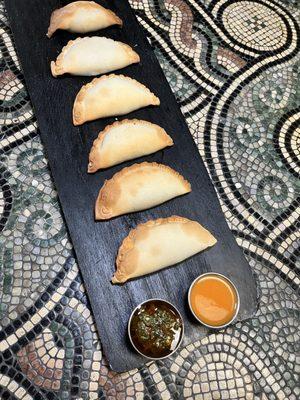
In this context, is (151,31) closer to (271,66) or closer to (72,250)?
(271,66)

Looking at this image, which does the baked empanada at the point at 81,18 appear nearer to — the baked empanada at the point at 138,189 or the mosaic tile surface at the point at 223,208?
the mosaic tile surface at the point at 223,208

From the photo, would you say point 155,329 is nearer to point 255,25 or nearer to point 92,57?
point 92,57

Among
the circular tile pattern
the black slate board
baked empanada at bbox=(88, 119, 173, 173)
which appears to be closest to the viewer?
the black slate board

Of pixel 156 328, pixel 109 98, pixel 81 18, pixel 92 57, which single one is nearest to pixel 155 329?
pixel 156 328

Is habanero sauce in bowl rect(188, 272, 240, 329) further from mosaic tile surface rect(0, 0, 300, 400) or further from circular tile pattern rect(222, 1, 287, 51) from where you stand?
circular tile pattern rect(222, 1, 287, 51)

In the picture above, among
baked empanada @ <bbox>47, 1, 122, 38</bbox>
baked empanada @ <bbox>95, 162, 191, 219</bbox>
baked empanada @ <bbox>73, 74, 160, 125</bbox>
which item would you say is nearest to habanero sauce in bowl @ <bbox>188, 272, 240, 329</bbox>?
baked empanada @ <bbox>95, 162, 191, 219</bbox>

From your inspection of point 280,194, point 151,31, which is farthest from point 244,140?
point 151,31

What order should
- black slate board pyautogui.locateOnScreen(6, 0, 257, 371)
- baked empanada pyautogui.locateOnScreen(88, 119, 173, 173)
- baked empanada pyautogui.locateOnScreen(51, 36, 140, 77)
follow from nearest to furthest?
black slate board pyautogui.locateOnScreen(6, 0, 257, 371), baked empanada pyautogui.locateOnScreen(88, 119, 173, 173), baked empanada pyautogui.locateOnScreen(51, 36, 140, 77)
